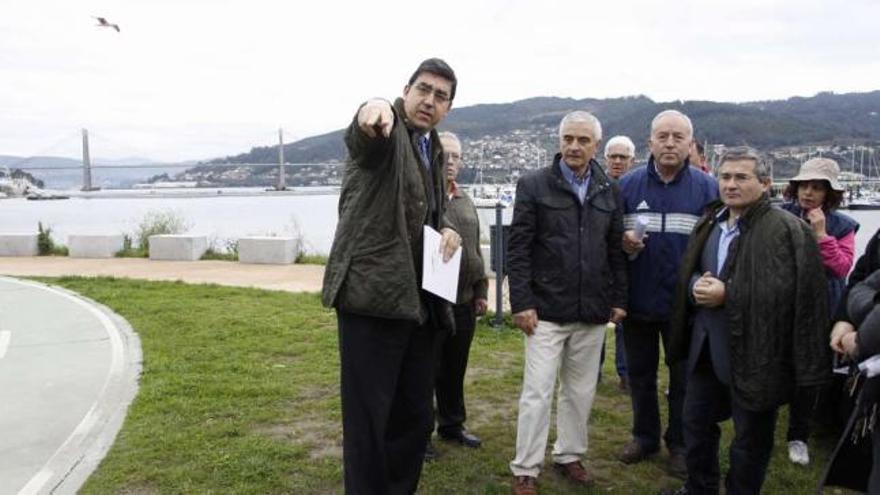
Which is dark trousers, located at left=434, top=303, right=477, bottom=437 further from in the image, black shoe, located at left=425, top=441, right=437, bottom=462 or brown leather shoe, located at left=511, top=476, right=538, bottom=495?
brown leather shoe, located at left=511, top=476, right=538, bottom=495

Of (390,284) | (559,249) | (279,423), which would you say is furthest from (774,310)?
(279,423)

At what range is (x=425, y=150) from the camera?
3.32 meters

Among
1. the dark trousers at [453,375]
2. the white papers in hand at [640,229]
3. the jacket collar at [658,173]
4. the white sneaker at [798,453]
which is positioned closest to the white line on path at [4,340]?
the dark trousers at [453,375]

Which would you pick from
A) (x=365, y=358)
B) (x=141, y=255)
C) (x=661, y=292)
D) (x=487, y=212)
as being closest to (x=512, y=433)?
(x=661, y=292)

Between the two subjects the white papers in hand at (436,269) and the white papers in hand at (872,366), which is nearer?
the white papers in hand at (872,366)

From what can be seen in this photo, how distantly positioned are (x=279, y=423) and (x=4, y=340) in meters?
4.81

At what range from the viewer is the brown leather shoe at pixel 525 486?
13.1ft

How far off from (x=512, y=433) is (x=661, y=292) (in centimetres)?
155

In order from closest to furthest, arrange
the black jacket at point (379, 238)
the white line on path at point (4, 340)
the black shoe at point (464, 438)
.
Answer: the black jacket at point (379, 238), the black shoe at point (464, 438), the white line on path at point (4, 340)

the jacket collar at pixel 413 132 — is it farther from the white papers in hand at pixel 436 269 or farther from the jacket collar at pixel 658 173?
the jacket collar at pixel 658 173

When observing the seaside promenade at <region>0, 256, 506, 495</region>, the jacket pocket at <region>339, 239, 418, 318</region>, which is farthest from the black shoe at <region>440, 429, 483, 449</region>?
the seaside promenade at <region>0, 256, 506, 495</region>

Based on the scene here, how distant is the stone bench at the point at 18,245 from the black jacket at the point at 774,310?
690 inches

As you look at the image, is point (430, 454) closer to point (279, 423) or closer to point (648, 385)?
point (279, 423)

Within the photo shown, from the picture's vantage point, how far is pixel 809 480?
428 cm
